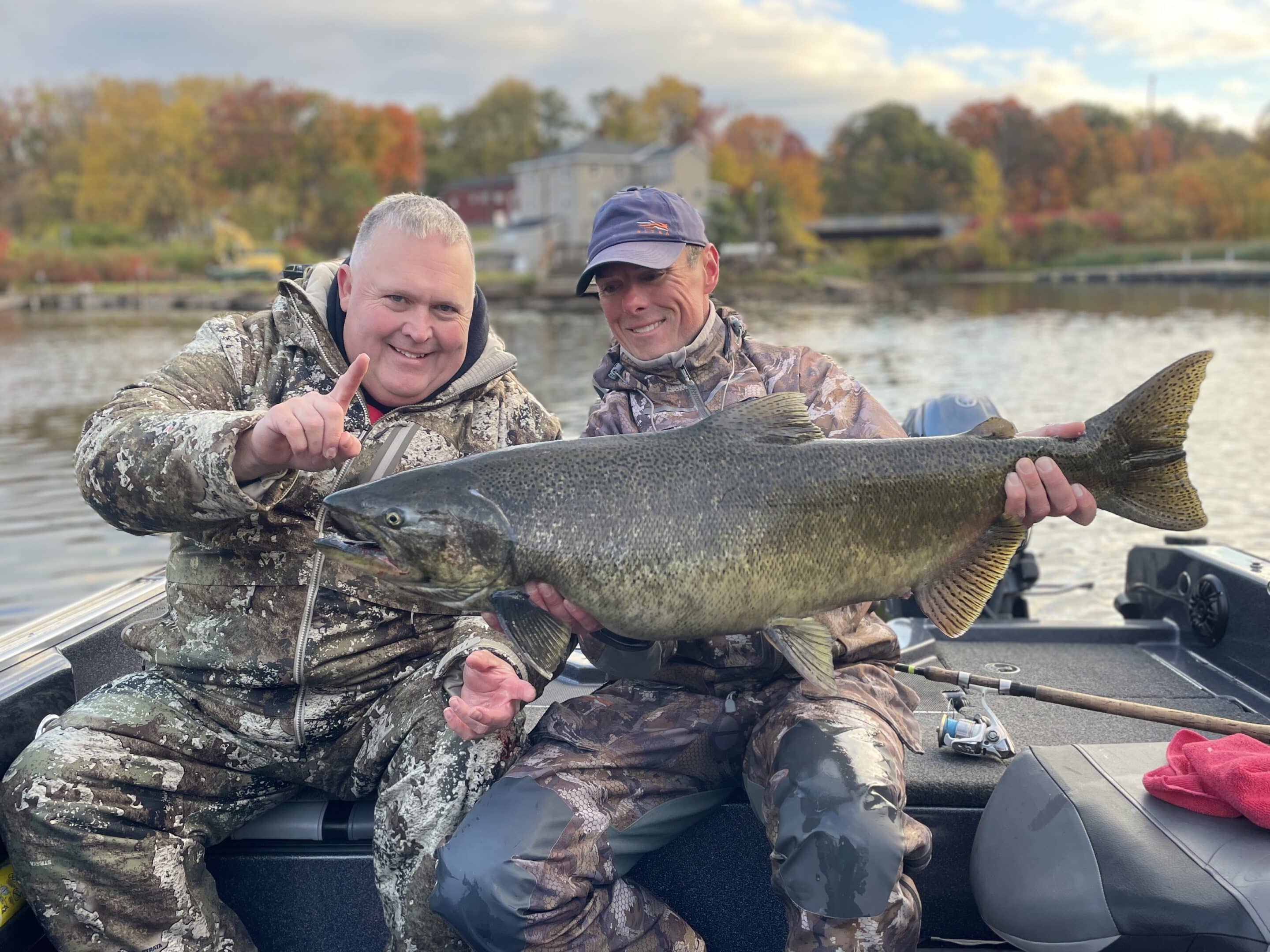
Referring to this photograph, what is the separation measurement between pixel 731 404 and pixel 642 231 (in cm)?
78

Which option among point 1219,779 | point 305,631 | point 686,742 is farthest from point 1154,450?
point 305,631

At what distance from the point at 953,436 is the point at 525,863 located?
1.86 m

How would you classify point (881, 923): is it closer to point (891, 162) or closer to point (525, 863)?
point (525, 863)

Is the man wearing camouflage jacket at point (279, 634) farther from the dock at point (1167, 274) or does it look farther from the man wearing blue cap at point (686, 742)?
the dock at point (1167, 274)

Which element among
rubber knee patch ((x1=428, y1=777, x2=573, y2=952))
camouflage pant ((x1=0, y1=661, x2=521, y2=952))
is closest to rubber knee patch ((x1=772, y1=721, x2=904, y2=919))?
rubber knee patch ((x1=428, y1=777, x2=573, y2=952))

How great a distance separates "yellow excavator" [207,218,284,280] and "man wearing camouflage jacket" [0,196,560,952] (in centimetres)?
7460

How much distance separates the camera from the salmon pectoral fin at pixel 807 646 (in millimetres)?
3139

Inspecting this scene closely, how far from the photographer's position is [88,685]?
14.4 ft

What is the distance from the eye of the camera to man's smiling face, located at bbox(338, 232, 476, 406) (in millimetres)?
3752

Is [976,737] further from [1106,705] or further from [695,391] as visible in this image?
[695,391]

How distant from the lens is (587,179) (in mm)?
85125

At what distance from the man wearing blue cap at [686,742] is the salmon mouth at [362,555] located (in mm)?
407

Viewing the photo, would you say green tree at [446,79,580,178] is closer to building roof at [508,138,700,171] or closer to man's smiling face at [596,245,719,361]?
building roof at [508,138,700,171]

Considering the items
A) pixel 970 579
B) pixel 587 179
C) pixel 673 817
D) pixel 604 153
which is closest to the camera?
pixel 970 579
